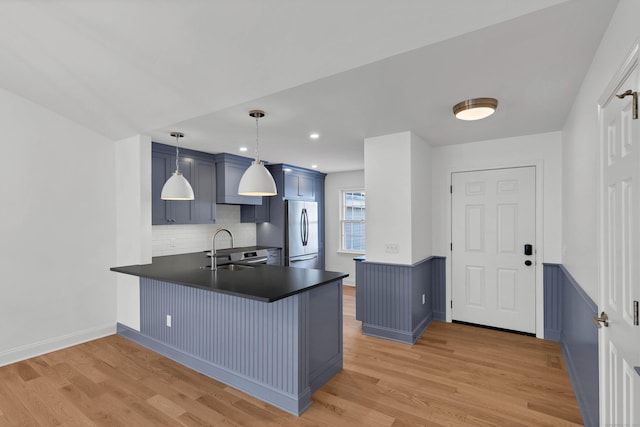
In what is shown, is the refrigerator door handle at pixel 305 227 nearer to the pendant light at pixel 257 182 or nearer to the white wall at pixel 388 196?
the white wall at pixel 388 196

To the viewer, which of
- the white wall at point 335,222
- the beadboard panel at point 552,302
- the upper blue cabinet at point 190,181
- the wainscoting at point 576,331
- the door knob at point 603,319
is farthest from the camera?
the white wall at point 335,222

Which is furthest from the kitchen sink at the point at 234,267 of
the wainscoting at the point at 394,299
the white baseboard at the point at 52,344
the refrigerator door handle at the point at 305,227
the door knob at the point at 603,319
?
the door knob at the point at 603,319

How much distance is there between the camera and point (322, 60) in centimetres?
206

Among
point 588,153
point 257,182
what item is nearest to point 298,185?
point 257,182

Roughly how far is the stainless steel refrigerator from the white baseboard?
2.69 meters

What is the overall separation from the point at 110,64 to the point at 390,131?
254 centimetres

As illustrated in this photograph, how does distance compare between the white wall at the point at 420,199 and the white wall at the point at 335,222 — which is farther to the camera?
the white wall at the point at 335,222

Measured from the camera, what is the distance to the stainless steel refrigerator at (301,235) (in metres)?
5.53

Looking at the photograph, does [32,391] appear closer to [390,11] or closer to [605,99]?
[390,11]

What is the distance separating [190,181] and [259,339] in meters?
2.72

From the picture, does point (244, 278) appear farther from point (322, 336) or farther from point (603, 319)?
point (603, 319)

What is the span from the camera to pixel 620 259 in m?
1.39

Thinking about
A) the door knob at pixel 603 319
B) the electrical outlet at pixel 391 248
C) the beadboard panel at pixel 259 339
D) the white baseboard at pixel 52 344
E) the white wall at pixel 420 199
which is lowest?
the white baseboard at pixel 52 344

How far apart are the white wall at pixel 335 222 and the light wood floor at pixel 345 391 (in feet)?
9.87
